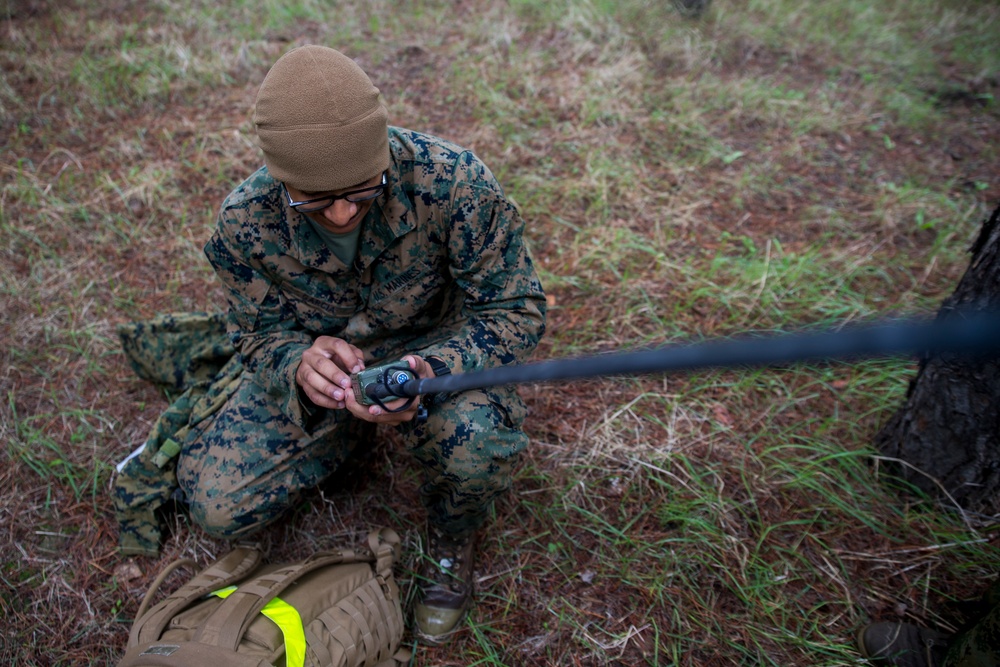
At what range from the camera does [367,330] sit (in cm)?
217

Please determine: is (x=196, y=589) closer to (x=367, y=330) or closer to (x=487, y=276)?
(x=367, y=330)

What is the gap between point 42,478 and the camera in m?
2.42

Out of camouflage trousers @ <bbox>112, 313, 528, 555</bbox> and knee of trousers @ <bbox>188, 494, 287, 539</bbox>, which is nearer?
camouflage trousers @ <bbox>112, 313, 528, 555</bbox>

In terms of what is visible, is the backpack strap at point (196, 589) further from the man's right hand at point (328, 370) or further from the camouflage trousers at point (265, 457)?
the man's right hand at point (328, 370)

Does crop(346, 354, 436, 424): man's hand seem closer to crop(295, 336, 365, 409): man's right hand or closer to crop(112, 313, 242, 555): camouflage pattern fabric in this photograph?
crop(295, 336, 365, 409): man's right hand

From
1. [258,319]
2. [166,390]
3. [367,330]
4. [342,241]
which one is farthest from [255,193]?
[166,390]

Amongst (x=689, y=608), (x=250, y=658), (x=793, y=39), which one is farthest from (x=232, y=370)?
(x=793, y=39)

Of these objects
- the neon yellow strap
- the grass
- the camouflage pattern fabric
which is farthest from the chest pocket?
the neon yellow strap

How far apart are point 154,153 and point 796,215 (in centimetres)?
405

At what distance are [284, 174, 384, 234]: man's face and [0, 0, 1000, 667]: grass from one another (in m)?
1.07

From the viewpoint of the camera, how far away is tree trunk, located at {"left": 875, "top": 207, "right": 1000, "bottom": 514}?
1.78 metres

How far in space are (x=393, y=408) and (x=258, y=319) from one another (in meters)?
0.78

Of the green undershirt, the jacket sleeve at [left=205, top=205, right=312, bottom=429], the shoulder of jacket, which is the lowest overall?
the jacket sleeve at [left=205, top=205, right=312, bottom=429]

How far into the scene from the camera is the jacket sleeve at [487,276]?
6.29 ft
